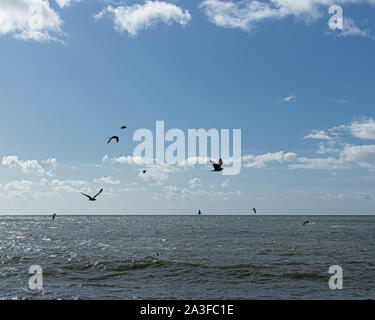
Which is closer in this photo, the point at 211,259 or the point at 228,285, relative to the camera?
the point at 228,285

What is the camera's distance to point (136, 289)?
18.2 meters

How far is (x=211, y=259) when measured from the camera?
27500 mm
